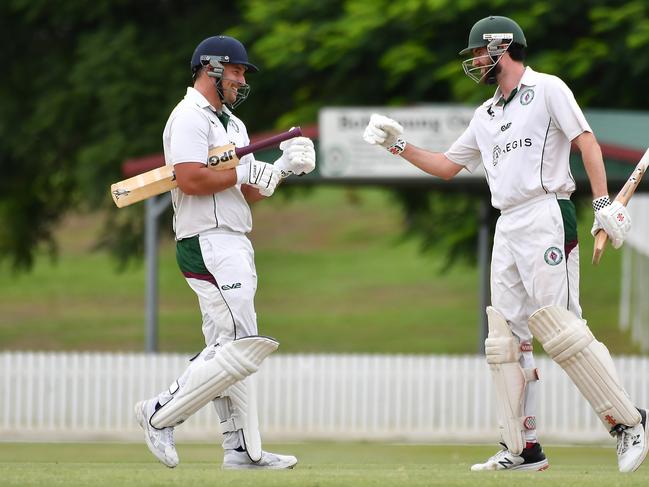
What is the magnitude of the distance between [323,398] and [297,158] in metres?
7.48

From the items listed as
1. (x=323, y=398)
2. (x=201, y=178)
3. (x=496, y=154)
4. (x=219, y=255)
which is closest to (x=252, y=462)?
(x=219, y=255)

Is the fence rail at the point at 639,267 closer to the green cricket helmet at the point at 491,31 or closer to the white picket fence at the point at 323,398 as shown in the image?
the white picket fence at the point at 323,398

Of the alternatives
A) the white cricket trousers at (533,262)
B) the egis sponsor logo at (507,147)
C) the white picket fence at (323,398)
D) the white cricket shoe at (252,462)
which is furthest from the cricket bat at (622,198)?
the white picket fence at (323,398)

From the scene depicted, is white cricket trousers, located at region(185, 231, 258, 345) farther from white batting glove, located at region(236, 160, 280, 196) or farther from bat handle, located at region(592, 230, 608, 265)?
bat handle, located at region(592, 230, 608, 265)

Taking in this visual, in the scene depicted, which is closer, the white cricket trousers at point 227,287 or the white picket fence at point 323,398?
the white cricket trousers at point 227,287

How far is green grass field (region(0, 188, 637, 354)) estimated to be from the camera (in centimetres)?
2886

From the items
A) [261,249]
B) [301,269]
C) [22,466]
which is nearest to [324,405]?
[22,466]

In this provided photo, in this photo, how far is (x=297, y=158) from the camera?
7.08 meters

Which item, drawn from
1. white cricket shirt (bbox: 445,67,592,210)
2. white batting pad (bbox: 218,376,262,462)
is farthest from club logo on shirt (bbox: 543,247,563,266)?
white batting pad (bbox: 218,376,262,462)

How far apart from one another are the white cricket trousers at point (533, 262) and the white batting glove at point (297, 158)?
103 cm

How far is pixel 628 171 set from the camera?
44.7 feet

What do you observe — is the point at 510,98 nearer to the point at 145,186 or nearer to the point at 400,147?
the point at 400,147

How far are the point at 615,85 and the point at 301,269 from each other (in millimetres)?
26481

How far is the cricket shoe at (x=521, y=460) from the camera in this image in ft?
22.7
